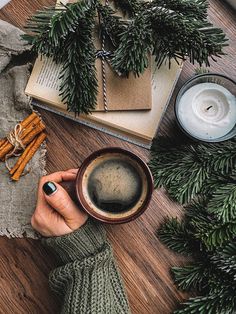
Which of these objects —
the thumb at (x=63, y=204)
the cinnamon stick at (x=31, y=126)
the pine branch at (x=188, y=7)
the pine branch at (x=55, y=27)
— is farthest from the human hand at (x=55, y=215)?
the pine branch at (x=188, y=7)

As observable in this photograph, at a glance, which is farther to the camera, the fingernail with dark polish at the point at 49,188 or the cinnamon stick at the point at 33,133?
the cinnamon stick at the point at 33,133

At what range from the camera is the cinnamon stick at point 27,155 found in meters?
1.06

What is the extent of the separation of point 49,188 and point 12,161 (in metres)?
0.16

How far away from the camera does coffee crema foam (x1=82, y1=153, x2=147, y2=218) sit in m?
0.99

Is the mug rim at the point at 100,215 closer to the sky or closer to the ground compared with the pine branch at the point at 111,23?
closer to the ground

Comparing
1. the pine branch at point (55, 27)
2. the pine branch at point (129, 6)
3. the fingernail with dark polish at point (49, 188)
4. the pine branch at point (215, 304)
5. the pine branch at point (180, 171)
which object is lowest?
the pine branch at point (215, 304)

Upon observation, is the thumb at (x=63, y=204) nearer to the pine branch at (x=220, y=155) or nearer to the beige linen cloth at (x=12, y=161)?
the beige linen cloth at (x=12, y=161)

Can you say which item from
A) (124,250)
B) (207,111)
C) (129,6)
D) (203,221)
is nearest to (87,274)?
(124,250)

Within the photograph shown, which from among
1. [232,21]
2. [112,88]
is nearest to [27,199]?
[112,88]

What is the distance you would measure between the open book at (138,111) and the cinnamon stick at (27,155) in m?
0.08

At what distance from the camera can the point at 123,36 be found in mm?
958

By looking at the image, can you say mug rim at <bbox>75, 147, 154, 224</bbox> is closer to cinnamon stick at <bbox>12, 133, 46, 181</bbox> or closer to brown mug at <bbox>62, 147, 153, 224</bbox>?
brown mug at <bbox>62, 147, 153, 224</bbox>

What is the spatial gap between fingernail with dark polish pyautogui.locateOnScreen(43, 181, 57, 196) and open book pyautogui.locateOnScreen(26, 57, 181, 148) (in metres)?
0.17

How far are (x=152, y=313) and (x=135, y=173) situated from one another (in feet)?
0.92
